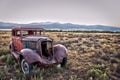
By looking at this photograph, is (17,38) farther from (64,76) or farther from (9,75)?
(64,76)

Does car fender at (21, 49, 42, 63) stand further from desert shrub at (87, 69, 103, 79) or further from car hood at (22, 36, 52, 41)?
desert shrub at (87, 69, 103, 79)

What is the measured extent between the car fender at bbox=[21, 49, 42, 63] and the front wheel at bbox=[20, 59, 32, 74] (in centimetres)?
21

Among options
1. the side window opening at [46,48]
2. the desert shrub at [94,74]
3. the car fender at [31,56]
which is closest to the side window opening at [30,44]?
the side window opening at [46,48]

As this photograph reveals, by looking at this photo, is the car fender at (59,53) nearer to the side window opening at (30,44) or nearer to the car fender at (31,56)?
the side window opening at (30,44)

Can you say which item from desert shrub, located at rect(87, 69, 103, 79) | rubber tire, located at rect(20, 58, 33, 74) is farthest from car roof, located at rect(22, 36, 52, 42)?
desert shrub, located at rect(87, 69, 103, 79)

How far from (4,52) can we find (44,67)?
3541 millimetres

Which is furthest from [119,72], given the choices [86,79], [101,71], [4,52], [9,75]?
[4,52]

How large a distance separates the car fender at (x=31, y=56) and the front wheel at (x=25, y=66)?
0.21 meters

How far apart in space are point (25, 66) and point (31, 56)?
23.7 inches

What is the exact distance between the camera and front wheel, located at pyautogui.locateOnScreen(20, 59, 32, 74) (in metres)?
8.93

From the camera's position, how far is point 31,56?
348 inches

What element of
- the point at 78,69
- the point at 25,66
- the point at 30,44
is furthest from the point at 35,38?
the point at 78,69

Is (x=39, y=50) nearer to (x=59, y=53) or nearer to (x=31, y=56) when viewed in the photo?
(x=31, y=56)

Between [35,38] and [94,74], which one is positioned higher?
[35,38]
